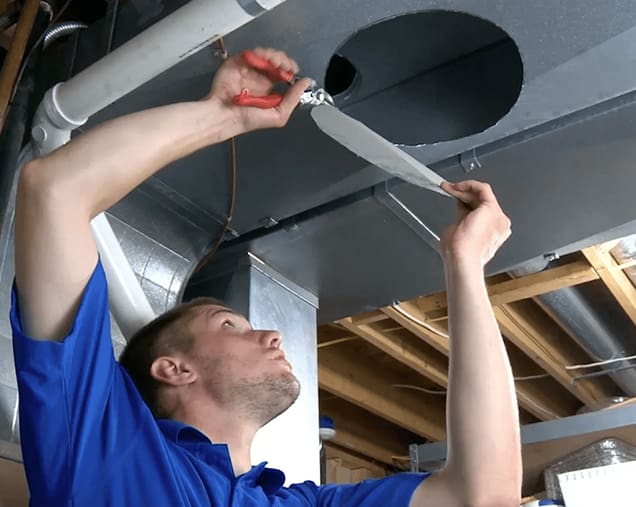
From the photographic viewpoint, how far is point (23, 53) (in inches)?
57.2

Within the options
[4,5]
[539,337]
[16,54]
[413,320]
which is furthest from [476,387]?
[539,337]

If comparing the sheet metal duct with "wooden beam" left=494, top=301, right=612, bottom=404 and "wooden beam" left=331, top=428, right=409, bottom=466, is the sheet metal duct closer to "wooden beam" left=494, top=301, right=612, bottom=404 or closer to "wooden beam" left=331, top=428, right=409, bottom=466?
"wooden beam" left=494, top=301, right=612, bottom=404

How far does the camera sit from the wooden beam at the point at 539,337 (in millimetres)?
2738

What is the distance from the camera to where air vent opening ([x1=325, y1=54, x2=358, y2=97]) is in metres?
1.46

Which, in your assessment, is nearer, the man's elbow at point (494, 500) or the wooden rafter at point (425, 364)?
the man's elbow at point (494, 500)

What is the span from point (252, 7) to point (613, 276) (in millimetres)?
1621

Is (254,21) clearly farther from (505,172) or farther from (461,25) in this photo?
(505,172)

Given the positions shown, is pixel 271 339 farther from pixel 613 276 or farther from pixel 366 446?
pixel 366 446

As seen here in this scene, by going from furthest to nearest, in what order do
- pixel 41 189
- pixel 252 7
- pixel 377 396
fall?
pixel 377 396, pixel 252 7, pixel 41 189

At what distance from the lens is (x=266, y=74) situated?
1.22 meters

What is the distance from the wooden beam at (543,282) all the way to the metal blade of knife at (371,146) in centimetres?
127

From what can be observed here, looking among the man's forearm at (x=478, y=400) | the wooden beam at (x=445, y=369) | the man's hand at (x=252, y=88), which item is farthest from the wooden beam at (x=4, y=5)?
the wooden beam at (x=445, y=369)

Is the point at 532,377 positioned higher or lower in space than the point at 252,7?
higher

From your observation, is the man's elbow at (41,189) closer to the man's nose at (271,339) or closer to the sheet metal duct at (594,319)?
the man's nose at (271,339)
